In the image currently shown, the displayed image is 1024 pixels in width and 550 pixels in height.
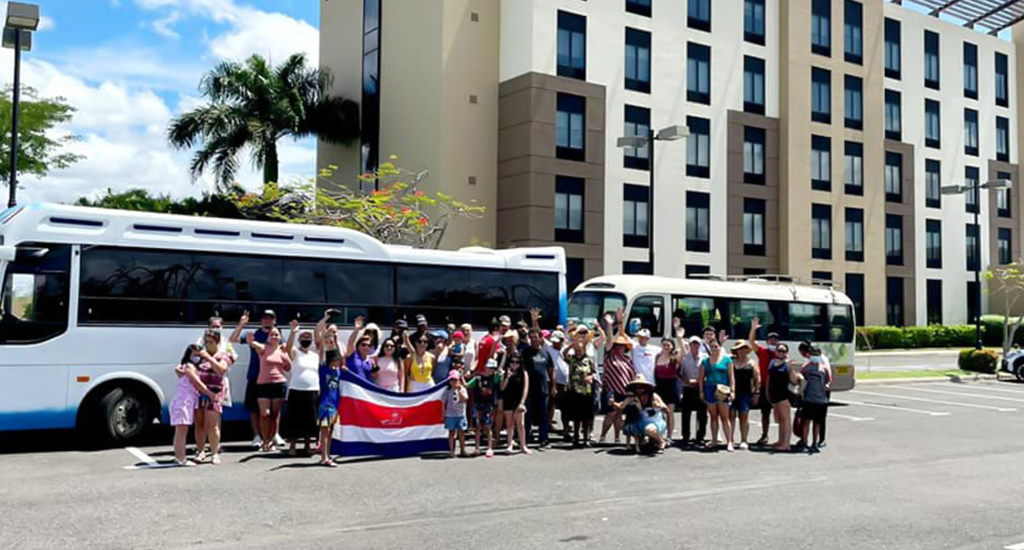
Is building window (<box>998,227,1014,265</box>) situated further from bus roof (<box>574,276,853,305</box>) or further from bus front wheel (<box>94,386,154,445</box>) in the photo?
bus front wheel (<box>94,386,154,445</box>)

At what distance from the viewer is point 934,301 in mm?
50406

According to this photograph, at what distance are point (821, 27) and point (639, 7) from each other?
12.1 m

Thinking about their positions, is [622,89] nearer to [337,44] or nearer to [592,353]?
[337,44]

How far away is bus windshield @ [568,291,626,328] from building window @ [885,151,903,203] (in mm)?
33449

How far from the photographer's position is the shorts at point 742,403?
13.9m

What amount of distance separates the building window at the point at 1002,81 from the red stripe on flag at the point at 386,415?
51.8 m

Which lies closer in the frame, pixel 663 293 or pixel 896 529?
pixel 896 529

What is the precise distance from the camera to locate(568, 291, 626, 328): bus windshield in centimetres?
1934

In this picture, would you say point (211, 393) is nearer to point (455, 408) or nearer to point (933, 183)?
point (455, 408)

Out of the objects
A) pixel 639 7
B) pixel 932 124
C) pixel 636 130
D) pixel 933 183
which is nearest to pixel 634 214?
pixel 636 130

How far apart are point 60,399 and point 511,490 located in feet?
21.4

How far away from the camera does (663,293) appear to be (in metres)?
19.6

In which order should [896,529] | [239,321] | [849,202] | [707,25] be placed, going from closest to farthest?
[896,529], [239,321], [707,25], [849,202]

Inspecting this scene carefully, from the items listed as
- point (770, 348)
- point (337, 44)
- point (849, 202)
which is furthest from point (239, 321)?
point (849, 202)
